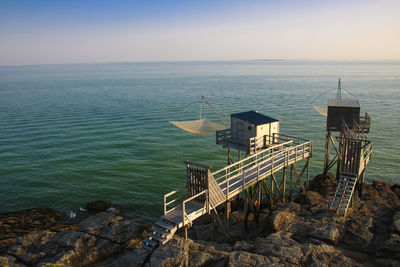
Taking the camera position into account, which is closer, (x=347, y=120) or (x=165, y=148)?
(x=347, y=120)

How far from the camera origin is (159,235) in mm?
13969

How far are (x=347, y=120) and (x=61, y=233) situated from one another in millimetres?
21634

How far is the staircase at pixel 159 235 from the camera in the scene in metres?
13.5

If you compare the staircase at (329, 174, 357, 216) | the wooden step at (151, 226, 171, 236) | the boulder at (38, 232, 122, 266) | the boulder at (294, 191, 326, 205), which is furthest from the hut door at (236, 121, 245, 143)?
the boulder at (38, 232, 122, 266)

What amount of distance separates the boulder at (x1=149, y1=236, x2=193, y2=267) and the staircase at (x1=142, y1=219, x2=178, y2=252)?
722mm

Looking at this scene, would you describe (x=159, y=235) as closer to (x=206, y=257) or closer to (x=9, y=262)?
(x=206, y=257)

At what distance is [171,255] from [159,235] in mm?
2106

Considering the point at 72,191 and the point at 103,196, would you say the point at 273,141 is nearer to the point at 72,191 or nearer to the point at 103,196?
the point at 103,196

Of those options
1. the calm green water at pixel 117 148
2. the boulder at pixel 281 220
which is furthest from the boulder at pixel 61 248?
the boulder at pixel 281 220

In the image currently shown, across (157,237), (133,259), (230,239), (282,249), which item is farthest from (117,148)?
(282,249)

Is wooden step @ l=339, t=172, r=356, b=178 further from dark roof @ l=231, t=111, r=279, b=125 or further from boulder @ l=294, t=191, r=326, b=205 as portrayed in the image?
dark roof @ l=231, t=111, r=279, b=125

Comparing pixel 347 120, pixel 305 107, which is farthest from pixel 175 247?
pixel 305 107

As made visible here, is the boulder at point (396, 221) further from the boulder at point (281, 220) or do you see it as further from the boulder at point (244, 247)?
the boulder at point (244, 247)

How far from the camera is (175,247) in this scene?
12484 millimetres
